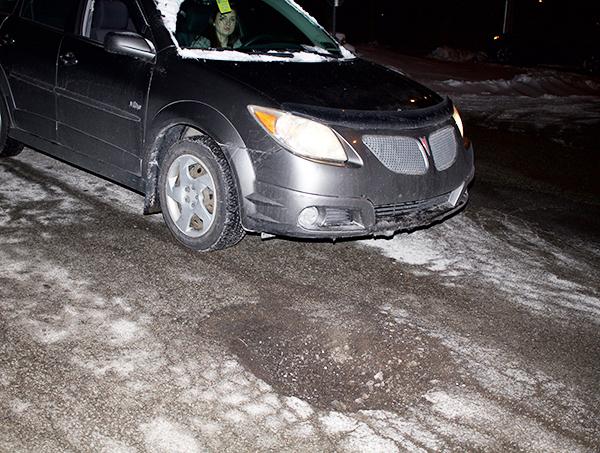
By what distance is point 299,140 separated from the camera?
441 cm

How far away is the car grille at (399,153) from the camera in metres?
4.54

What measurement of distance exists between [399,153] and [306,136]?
1.97 feet

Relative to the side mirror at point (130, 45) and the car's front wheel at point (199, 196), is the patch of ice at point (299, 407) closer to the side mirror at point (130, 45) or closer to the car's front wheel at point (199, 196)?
the car's front wheel at point (199, 196)

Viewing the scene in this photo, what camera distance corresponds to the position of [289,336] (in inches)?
152

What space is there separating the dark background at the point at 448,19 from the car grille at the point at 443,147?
29.8 metres

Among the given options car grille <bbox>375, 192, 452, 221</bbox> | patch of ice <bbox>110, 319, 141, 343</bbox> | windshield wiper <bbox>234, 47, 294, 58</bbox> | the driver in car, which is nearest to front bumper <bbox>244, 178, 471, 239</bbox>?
car grille <bbox>375, 192, 452, 221</bbox>

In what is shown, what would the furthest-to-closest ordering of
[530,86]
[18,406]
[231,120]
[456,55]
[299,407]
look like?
1. [456,55]
2. [530,86]
3. [231,120]
4. [299,407]
5. [18,406]

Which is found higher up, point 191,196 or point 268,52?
point 268,52

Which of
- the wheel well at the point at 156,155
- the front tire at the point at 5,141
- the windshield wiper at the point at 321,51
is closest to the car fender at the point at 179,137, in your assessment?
the wheel well at the point at 156,155

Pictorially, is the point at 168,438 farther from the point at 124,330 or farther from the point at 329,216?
the point at 329,216

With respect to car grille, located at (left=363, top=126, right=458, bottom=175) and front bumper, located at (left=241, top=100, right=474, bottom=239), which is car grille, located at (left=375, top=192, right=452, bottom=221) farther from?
car grille, located at (left=363, top=126, right=458, bottom=175)

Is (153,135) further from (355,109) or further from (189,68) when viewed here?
(355,109)

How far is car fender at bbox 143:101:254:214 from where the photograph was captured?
4523 mm

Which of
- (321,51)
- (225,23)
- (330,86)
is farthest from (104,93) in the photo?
(321,51)
